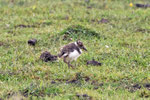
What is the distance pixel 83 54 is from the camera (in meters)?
8.74

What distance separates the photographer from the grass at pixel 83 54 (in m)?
6.34

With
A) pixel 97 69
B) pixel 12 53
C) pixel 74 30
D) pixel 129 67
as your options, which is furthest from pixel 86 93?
pixel 74 30

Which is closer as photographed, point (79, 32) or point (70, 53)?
point (70, 53)

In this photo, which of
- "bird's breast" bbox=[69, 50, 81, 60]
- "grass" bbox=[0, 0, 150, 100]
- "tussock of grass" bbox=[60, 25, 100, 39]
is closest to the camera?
"grass" bbox=[0, 0, 150, 100]

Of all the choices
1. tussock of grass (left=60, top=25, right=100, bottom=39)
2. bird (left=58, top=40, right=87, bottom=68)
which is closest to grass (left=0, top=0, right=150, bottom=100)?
tussock of grass (left=60, top=25, right=100, bottom=39)

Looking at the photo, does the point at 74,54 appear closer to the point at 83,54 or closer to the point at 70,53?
the point at 70,53

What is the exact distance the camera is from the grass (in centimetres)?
634

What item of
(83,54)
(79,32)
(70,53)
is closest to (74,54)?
(70,53)

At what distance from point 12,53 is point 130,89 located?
350cm

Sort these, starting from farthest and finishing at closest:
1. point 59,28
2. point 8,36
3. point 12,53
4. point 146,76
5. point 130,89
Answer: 1. point 59,28
2. point 8,36
3. point 12,53
4. point 146,76
5. point 130,89

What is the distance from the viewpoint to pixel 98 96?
234 inches

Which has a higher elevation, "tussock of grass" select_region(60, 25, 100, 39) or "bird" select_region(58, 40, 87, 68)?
"bird" select_region(58, 40, 87, 68)

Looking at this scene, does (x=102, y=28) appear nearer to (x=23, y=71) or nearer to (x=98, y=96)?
(x=23, y=71)

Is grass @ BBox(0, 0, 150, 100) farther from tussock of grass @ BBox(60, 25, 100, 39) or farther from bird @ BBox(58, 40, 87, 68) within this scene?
bird @ BBox(58, 40, 87, 68)
